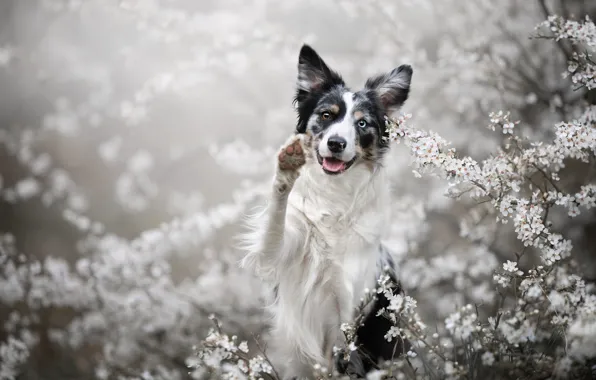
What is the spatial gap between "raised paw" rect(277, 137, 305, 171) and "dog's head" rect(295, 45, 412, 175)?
0.42 m

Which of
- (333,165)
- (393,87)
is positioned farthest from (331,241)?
(393,87)

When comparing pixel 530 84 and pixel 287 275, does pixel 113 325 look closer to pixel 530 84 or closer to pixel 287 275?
pixel 287 275

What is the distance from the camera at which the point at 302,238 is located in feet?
8.82

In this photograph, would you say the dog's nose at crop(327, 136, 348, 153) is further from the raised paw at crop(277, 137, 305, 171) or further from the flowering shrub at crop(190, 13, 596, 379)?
the raised paw at crop(277, 137, 305, 171)

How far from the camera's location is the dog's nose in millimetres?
2508

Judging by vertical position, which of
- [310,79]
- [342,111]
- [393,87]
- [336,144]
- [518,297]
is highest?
[310,79]

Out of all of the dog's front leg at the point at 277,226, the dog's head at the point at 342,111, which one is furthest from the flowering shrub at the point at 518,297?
the dog's front leg at the point at 277,226

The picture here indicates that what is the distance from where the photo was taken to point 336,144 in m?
2.51

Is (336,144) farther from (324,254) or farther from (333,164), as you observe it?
(324,254)

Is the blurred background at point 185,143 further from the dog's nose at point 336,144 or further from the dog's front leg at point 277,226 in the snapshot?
the dog's nose at point 336,144

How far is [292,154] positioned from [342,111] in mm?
679

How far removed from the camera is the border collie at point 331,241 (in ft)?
8.64

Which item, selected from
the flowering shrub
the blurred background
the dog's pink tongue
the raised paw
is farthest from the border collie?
the blurred background

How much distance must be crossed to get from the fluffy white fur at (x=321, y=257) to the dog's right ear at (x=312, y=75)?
449 mm
